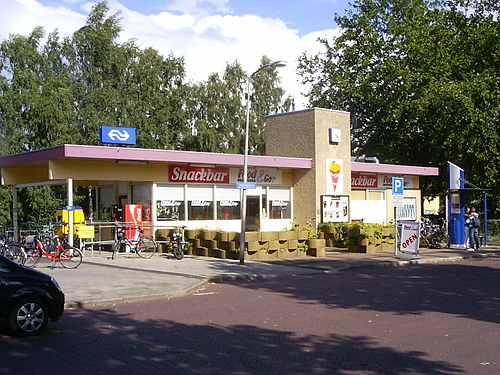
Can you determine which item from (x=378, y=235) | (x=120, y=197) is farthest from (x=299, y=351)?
(x=120, y=197)

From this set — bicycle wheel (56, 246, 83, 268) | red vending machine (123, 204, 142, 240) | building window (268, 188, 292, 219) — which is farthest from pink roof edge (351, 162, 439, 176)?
bicycle wheel (56, 246, 83, 268)

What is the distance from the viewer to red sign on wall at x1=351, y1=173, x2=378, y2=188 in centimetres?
3039

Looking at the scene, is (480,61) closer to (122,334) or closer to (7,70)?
(7,70)

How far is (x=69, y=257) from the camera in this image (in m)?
17.4

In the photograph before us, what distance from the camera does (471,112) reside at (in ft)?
113

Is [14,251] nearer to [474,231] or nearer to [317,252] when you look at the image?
[317,252]

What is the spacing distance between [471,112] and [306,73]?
681 inches

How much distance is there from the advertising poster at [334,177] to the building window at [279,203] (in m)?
1.84

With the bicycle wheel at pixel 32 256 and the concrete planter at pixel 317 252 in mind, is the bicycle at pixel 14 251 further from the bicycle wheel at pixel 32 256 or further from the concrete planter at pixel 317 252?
the concrete planter at pixel 317 252

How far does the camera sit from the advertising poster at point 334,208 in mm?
26797

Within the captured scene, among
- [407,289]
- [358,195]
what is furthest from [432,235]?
[407,289]

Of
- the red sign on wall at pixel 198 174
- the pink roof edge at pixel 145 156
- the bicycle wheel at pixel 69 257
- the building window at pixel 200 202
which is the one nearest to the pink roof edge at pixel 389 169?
the pink roof edge at pixel 145 156

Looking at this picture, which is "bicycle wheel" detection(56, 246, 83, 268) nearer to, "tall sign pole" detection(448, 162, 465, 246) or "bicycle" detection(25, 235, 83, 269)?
"bicycle" detection(25, 235, 83, 269)

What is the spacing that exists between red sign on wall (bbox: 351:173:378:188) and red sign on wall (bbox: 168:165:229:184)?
25.8 ft
